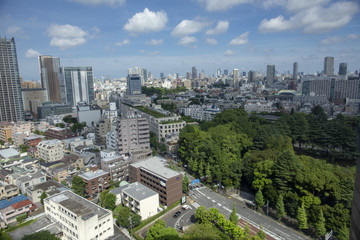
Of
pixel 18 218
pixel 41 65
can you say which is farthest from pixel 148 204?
pixel 41 65

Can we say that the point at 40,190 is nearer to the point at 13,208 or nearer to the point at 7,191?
the point at 13,208

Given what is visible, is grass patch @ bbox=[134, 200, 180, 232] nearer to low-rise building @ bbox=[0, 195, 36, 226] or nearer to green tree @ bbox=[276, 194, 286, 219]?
green tree @ bbox=[276, 194, 286, 219]

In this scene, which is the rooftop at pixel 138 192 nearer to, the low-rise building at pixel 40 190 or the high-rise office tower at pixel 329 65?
the low-rise building at pixel 40 190

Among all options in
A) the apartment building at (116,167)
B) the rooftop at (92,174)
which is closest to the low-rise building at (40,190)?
the rooftop at (92,174)

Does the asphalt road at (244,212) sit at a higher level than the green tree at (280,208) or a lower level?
lower

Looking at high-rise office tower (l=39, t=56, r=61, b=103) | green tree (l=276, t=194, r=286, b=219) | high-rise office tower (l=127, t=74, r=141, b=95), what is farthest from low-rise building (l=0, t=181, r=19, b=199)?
high-rise office tower (l=39, t=56, r=61, b=103)

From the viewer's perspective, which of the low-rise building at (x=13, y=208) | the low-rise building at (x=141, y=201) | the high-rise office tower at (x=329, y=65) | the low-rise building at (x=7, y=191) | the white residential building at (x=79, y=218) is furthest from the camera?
the high-rise office tower at (x=329, y=65)
